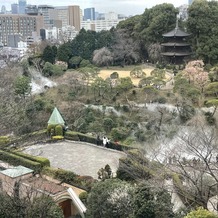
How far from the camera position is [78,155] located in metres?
21.5

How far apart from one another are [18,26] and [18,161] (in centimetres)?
9484

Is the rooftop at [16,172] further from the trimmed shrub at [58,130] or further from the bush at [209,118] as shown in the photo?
the bush at [209,118]

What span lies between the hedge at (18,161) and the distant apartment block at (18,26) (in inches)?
3382

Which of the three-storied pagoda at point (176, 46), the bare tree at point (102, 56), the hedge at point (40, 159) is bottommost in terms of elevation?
the hedge at point (40, 159)

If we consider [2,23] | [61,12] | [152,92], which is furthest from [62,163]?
[61,12]

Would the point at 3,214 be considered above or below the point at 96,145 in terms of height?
above

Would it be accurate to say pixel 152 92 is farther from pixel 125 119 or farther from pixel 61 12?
pixel 61 12

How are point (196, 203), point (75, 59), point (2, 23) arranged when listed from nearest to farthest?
point (196, 203) < point (75, 59) < point (2, 23)

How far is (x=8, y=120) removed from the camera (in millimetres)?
25531

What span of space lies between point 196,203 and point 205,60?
2787 centimetres

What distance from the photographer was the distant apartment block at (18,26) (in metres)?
106

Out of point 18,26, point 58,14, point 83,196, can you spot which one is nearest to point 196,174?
point 83,196

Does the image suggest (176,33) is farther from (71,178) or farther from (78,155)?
(71,178)

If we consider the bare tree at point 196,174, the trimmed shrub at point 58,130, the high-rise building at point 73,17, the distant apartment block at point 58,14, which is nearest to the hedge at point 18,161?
the trimmed shrub at point 58,130
